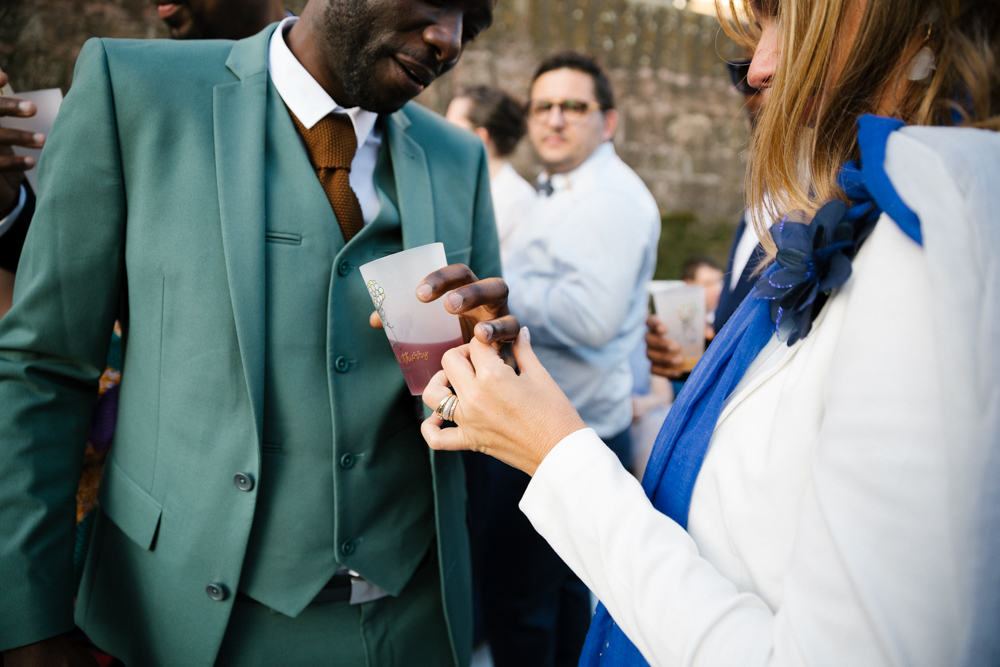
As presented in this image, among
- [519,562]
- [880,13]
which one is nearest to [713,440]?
[880,13]

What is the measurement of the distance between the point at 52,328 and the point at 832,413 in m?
1.37

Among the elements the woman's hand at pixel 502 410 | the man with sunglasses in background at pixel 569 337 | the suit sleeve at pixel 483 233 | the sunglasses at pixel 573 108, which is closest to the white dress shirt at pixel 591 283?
the man with sunglasses in background at pixel 569 337

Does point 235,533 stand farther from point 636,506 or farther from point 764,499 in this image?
point 764,499

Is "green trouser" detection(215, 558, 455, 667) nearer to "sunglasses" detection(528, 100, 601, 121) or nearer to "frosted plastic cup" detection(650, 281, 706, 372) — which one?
"frosted plastic cup" detection(650, 281, 706, 372)

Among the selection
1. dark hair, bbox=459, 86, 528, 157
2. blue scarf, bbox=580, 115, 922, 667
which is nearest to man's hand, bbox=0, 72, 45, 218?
blue scarf, bbox=580, 115, 922, 667

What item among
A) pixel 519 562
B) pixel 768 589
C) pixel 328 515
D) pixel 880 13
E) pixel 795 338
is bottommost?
pixel 519 562

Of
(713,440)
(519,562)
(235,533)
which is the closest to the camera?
(713,440)

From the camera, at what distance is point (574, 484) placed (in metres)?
0.94

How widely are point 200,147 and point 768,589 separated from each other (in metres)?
1.31

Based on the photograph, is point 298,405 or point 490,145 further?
point 490,145

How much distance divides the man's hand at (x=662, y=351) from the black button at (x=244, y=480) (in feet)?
6.22

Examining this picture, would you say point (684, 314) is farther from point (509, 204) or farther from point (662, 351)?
point (509, 204)

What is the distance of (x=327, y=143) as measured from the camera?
54.4 inches

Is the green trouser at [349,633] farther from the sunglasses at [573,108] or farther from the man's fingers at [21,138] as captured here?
the sunglasses at [573,108]
